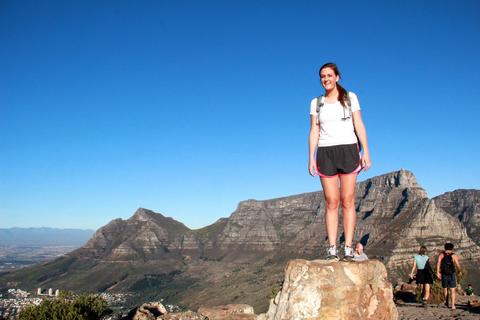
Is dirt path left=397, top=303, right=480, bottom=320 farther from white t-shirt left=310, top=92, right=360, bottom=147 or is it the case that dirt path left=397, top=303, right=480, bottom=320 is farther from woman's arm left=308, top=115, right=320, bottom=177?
white t-shirt left=310, top=92, right=360, bottom=147

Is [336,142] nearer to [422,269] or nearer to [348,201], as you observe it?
[348,201]

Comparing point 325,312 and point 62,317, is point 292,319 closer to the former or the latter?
point 325,312

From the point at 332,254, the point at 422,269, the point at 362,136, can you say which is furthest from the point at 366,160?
the point at 422,269

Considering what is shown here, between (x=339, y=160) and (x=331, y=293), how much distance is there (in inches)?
131

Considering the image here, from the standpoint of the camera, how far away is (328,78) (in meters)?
11.7

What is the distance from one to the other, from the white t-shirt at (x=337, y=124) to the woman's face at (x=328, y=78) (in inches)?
17.9

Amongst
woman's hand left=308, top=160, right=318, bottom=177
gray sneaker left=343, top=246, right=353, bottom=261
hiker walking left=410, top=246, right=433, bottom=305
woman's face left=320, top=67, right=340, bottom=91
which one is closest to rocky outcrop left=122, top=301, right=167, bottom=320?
hiker walking left=410, top=246, right=433, bottom=305

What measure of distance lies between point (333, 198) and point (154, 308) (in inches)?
1374

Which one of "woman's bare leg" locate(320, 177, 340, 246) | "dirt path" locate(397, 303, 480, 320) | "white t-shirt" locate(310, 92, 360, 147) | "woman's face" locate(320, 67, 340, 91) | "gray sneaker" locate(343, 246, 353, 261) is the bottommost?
"dirt path" locate(397, 303, 480, 320)

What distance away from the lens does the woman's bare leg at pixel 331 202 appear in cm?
1168

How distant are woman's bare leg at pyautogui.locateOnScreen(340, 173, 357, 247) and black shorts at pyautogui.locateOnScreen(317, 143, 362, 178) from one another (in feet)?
0.73

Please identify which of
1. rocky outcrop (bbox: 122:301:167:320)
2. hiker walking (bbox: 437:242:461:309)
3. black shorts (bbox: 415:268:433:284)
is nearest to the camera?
hiker walking (bbox: 437:242:461:309)

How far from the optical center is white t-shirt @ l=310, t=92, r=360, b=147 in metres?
11.5

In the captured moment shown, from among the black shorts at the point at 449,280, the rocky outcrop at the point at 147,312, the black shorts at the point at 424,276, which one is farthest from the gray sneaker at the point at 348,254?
the rocky outcrop at the point at 147,312
